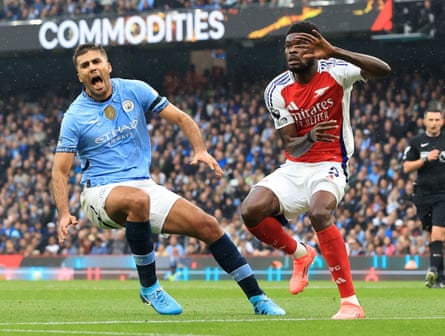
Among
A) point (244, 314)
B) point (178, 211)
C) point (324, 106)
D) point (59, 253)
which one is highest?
point (324, 106)

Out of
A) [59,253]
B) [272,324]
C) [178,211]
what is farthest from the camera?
[59,253]

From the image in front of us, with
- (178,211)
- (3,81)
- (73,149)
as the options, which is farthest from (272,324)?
(3,81)

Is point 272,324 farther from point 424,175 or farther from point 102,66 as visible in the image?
point 424,175

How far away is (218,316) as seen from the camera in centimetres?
848

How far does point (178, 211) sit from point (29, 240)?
17.9 m

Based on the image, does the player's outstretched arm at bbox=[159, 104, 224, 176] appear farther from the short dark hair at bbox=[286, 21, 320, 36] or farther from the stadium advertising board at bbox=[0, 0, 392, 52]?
the stadium advertising board at bbox=[0, 0, 392, 52]

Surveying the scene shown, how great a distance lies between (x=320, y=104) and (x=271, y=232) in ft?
3.61

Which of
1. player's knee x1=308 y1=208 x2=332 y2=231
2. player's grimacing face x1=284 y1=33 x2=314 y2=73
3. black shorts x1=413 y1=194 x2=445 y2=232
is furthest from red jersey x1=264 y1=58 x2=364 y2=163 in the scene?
black shorts x1=413 y1=194 x2=445 y2=232

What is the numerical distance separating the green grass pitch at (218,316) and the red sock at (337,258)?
10.4 inches

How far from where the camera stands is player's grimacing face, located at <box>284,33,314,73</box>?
27.6 ft

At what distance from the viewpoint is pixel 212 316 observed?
850 centimetres

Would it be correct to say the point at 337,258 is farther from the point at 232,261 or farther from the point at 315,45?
the point at 315,45

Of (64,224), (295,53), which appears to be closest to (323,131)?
(295,53)

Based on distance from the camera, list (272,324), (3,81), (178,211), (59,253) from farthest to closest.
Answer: (3,81) < (59,253) < (178,211) < (272,324)
